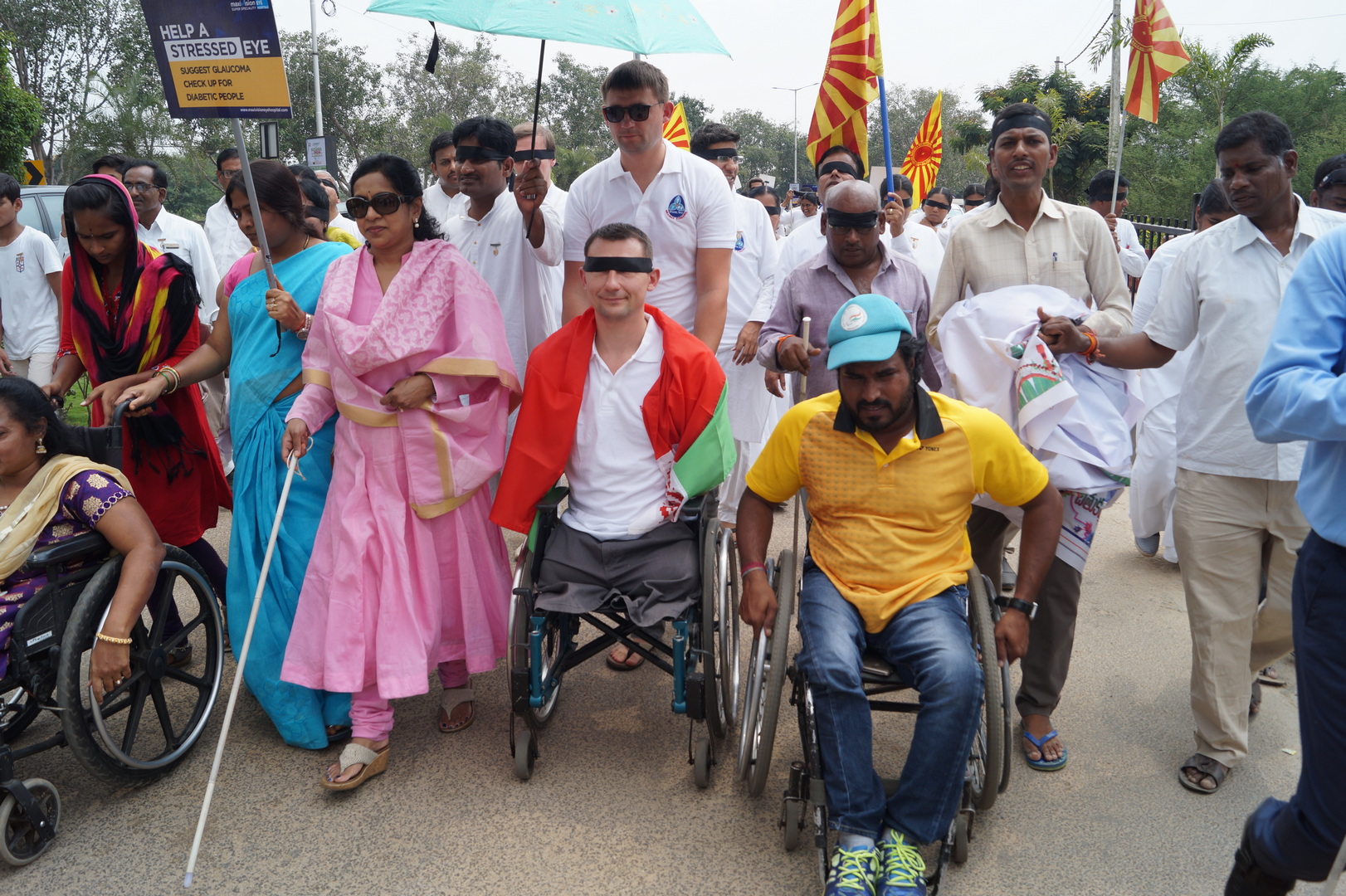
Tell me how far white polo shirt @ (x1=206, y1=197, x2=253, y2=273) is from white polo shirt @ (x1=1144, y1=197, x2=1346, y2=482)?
17.5 feet

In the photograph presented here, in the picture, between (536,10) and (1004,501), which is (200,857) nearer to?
(1004,501)

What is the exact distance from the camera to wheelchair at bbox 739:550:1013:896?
260cm

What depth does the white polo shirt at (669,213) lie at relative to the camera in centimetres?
402

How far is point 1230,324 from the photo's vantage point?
3045 millimetres

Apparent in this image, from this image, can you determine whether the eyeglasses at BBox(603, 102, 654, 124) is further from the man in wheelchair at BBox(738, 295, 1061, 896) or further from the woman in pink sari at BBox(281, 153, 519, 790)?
the man in wheelchair at BBox(738, 295, 1061, 896)

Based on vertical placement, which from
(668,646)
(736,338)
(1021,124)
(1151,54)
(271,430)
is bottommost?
(668,646)

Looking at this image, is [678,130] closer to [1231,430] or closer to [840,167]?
[840,167]

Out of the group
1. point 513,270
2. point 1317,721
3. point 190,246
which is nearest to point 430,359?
point 513,270

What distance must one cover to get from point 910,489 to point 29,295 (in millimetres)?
5569

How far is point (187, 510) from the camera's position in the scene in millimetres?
3826

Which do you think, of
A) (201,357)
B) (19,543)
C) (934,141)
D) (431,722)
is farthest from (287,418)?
(934,141)

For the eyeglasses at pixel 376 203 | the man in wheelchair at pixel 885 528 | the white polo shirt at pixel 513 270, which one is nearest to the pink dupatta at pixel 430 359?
the eyeglasses at pixel 376 203

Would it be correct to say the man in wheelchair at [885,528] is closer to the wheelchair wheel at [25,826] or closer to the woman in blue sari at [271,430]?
the woman in blue sari at [271,430]

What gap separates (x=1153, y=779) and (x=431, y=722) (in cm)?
248
